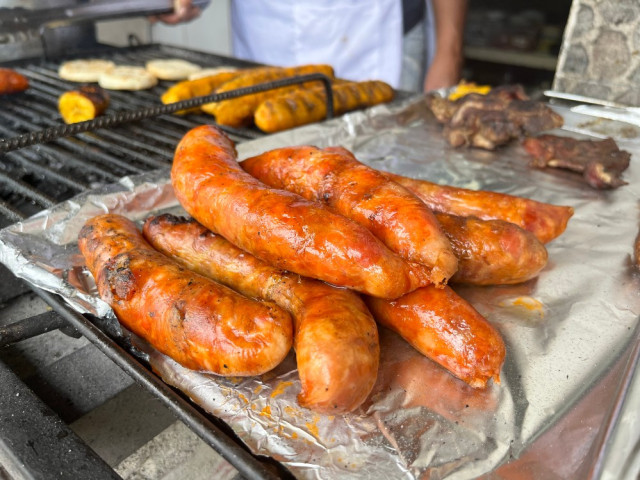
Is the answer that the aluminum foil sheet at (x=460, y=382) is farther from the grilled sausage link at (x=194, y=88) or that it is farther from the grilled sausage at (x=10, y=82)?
the grilled sausage at (x=10, y=82)

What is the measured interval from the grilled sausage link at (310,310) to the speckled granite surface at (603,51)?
3.34 metres

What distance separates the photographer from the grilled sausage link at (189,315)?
135cm

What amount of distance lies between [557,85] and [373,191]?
10.5 feet

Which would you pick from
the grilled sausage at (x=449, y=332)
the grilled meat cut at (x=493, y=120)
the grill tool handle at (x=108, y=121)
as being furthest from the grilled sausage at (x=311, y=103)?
the grilled sausage at (x=449, y=332)

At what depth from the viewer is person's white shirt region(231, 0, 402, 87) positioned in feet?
16.2

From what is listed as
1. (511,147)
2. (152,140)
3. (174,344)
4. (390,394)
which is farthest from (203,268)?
(511,147)

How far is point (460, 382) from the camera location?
4.88 ft

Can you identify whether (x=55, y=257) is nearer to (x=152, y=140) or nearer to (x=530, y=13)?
(x=152, y=140)

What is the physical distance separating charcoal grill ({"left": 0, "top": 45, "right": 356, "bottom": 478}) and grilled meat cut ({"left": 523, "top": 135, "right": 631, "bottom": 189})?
5.29ft

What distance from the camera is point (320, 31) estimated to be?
5070mm

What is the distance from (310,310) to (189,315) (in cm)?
32

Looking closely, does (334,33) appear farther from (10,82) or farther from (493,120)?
(10,82)

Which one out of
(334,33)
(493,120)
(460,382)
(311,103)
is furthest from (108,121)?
(334,33)

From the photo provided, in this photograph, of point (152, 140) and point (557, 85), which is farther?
point (557, 85)
